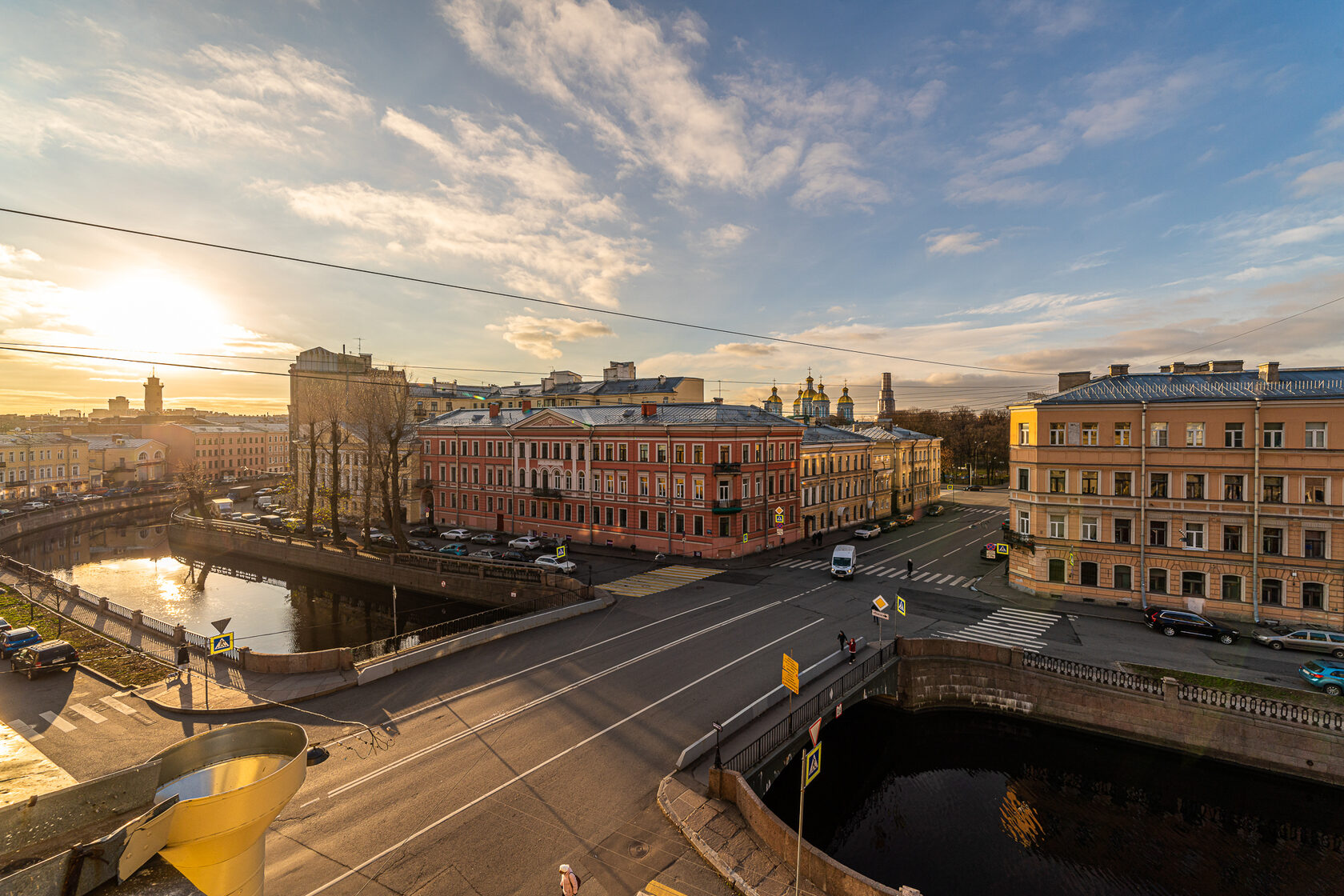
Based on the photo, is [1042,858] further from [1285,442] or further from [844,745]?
[1285,442]

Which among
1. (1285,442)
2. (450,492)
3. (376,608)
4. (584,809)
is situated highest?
(1285,442)

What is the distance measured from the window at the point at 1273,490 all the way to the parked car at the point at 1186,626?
22.2 feet

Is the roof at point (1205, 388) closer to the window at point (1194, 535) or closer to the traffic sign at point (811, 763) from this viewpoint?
the window at point (1194, 535)

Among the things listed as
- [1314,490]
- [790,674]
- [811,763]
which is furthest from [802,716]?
[1314,490]

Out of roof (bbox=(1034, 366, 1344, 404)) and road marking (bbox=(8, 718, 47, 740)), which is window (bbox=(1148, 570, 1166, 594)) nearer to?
roof (bbox=(1034, 366, 1344, 404))

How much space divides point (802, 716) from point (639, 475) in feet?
94.5

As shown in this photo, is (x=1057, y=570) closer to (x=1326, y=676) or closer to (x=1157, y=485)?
(x=1157, y=485)

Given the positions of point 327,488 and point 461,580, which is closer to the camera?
point 461,580

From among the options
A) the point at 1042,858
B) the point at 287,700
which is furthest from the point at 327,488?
the point at 1042,858

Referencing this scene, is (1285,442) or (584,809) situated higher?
(1285,442)

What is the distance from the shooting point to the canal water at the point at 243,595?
3500 cm

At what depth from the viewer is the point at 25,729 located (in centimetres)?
1848

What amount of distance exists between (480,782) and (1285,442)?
3794 centimetres

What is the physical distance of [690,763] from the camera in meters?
15.5
